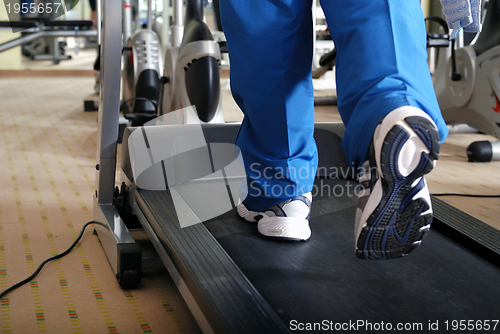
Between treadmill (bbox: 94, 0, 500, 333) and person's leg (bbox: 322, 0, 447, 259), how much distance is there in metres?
0.14

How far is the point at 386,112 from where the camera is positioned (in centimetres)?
71

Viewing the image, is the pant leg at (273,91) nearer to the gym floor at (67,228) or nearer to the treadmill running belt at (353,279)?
the treadmill running belt at (353,279)

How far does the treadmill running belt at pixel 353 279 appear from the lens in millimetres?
854

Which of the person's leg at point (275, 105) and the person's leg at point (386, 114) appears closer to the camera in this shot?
the person's leg at point (386, 114)

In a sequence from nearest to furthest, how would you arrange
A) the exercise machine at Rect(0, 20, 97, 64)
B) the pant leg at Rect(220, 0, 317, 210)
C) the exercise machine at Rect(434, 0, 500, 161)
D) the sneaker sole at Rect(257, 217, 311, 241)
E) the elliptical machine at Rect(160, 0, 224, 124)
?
the pant leg at Rect(220, 0, 317, 210) < the sneaker sole at Rect(257, 217, 311, 241) < the elliptical machine at Rect(160, 0, 224, 124) < the exercise machine at Rect(434, 0, 500, 161) < the exercise machine at Rect(0, 20, 97, 64)

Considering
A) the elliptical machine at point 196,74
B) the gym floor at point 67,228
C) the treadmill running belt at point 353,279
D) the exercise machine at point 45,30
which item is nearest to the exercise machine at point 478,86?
the gym floor at point 67,228

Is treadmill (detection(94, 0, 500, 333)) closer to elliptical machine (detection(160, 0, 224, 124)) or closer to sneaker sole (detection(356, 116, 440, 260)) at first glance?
sneaker sole (detection(356, 116, 440, 260))

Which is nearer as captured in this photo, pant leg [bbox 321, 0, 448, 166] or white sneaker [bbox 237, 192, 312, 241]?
pant leg [bbox 321, 0, 448, 166]

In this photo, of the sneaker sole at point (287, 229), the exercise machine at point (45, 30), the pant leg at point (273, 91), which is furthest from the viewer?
the exercise machine at point (45, 30)

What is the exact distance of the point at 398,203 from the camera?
758 mm

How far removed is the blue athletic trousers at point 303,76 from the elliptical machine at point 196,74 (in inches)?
45.4

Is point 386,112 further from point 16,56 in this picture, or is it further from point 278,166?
point 16,56

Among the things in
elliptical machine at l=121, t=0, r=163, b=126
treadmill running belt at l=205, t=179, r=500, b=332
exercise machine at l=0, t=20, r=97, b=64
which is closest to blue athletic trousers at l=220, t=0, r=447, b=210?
treadmill running belt at l=205, t=179, r=500, b=332

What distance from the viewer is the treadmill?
2.75ft
